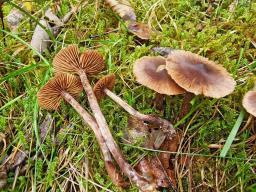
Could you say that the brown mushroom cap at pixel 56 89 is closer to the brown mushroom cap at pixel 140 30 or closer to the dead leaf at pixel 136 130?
the dead leaf at pixel 136 130

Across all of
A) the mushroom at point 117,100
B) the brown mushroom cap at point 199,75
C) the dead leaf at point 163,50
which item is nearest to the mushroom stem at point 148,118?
the mushroom at point 117,100

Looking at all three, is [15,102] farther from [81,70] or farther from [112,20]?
[112,20]

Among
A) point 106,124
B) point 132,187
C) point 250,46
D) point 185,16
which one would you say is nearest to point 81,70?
point 106,124

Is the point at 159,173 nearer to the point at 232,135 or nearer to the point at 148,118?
the point at 148,118

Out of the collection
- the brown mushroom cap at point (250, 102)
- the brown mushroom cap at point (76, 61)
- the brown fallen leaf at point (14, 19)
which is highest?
the brown fallen leaf at point (14, 19)

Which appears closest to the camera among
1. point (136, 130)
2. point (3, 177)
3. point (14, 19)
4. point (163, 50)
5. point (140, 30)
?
point (3, 177)

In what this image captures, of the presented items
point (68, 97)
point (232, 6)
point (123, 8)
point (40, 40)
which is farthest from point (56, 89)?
point (232, 6)

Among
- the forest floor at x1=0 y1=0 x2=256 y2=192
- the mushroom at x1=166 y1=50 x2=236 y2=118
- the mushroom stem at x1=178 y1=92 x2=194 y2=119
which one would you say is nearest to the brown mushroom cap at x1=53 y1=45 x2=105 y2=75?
the forest floor at x1=0 y1=0 x2=256 y2=192
